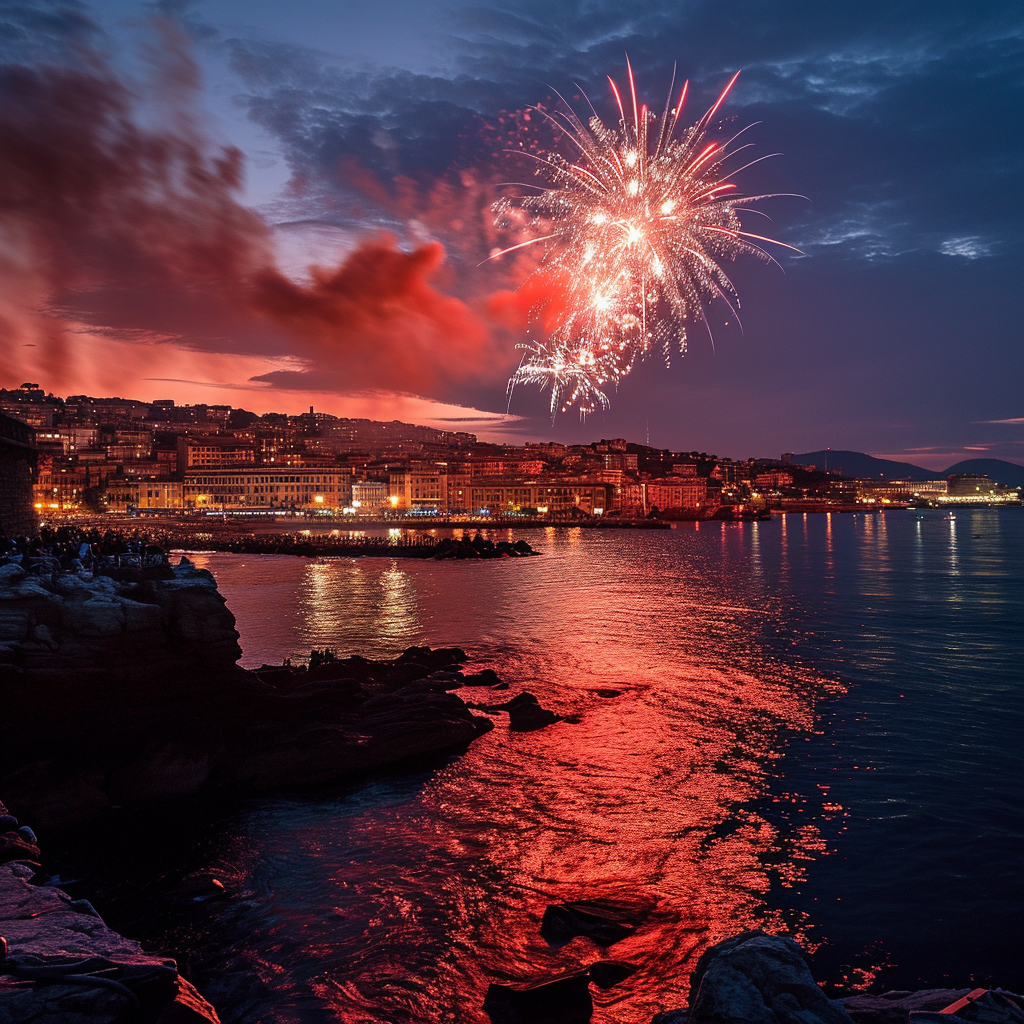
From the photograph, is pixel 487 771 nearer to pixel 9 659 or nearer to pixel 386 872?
pixel 386 872

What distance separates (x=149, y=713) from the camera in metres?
11.7

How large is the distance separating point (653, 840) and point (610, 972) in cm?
316

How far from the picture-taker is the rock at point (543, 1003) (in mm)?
6508

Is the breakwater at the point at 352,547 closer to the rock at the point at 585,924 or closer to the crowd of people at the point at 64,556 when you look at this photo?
the crowd of people at the point at 64,556

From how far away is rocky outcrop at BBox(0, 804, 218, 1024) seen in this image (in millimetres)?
3830

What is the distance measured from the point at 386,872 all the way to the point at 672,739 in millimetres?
7114

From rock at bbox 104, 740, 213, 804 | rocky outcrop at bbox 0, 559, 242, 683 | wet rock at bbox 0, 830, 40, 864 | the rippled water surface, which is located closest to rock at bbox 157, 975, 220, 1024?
the rippled water surface

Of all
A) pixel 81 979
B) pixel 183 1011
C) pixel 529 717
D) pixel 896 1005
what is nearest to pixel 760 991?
pixel 896 1005

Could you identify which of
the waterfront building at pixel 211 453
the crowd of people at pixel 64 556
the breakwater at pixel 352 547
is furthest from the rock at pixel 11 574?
the waterfront building at pixel 211 453

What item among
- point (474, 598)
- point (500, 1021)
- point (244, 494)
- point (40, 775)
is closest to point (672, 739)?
point (500, 1021)

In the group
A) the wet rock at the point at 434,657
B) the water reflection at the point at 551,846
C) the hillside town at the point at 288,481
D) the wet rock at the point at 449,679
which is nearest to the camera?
the water reflection at the point at 551,846

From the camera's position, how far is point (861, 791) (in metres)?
12.1

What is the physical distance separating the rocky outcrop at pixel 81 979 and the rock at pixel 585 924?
4264 millimetres

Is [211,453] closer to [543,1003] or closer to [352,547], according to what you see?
[352,547]
